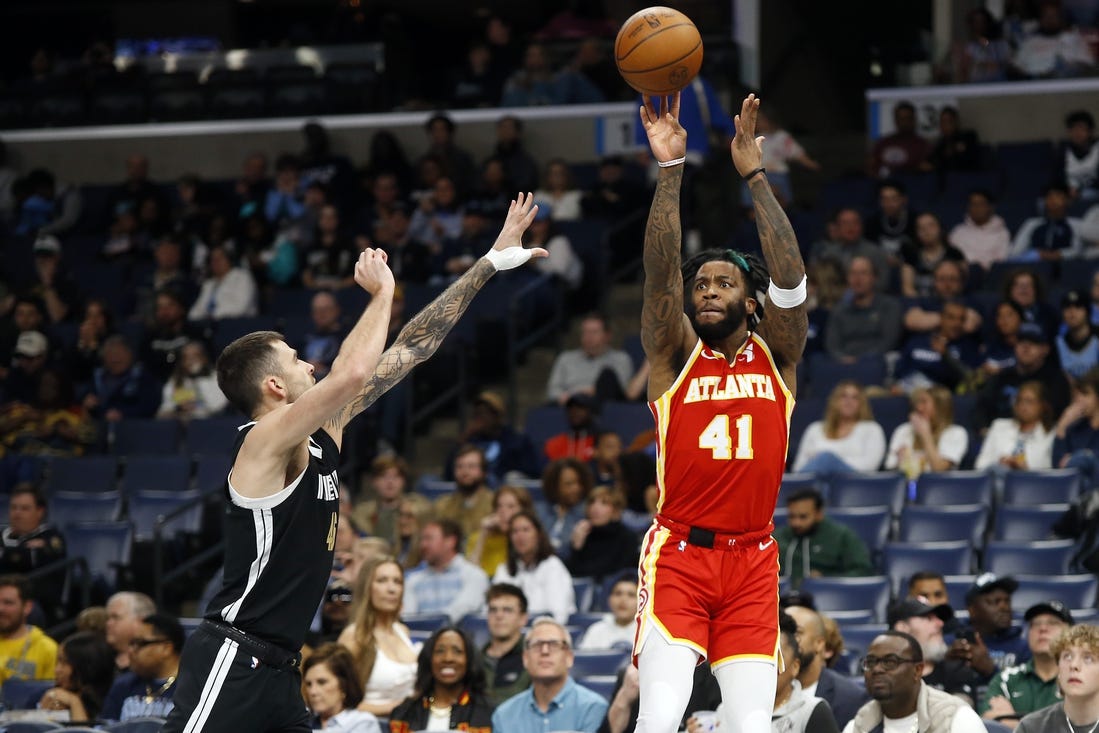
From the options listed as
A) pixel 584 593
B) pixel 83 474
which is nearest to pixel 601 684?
pixel 584 593

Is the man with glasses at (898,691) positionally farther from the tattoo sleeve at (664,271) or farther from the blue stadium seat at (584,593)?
the blue stadium seat at (584,593)

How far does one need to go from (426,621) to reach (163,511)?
329 centimetres

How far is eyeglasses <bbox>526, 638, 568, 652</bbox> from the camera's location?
8.13m

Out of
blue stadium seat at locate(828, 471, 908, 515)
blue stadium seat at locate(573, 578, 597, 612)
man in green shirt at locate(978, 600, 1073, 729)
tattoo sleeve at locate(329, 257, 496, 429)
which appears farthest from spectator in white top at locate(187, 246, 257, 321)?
tattoo sleeve at locate(329, 257, 496, 429)

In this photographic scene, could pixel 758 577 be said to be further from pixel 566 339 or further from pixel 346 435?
pixel 566 339

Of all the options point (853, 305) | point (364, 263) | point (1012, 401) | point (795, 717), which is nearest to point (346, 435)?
point (853, 305)

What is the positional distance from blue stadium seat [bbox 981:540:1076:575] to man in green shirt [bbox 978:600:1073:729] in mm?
1850

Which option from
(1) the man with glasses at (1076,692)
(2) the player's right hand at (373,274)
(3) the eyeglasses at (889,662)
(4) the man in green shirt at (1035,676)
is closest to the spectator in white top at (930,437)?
(4) the man in green shirt at (1035,676)

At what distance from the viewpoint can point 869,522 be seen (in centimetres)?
1070

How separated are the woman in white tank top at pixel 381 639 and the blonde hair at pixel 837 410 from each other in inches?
144

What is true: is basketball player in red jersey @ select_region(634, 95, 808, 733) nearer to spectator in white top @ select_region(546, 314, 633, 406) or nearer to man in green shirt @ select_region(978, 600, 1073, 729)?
man in green shirt @ select_region(978, 600, 1073, 729)

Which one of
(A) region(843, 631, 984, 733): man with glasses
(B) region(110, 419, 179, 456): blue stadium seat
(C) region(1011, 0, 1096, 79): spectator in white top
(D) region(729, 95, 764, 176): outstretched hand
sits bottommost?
(A) region(843, 631, 984, 733): man with glasses

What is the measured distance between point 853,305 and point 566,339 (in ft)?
10.5

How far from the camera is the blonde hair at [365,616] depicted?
898 cm
